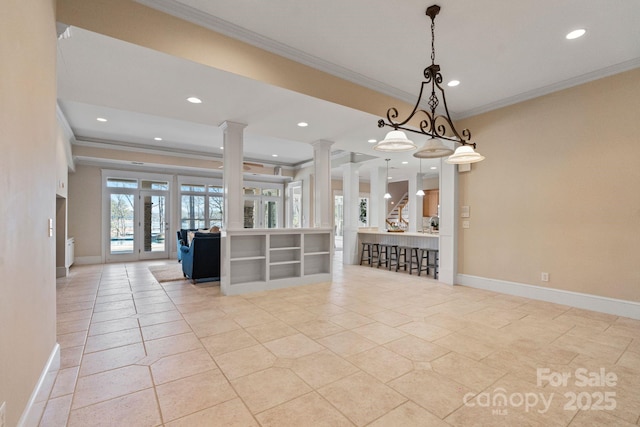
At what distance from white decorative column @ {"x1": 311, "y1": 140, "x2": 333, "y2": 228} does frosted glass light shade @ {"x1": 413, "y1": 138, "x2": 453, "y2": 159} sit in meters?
2.96

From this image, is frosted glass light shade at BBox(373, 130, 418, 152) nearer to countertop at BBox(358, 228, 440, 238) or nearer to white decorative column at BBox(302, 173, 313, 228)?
countertop at BBox(358, 228, 440, 238)

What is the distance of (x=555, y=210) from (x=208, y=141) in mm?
7226

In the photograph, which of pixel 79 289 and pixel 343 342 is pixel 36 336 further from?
pixel 79 289

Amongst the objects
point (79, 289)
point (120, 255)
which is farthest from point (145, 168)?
point (79, 289)

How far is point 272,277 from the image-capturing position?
17.7ft

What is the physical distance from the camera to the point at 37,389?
Answer: 1.86m

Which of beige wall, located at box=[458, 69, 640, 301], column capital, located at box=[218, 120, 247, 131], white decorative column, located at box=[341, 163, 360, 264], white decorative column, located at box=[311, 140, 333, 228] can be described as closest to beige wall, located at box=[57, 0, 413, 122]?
column capital, located at box=[218, 120, 247, 131]

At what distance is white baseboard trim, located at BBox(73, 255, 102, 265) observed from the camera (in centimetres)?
803

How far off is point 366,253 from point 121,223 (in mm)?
7201

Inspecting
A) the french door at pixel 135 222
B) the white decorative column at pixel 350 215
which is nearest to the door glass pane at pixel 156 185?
the french door at pixel 135 222

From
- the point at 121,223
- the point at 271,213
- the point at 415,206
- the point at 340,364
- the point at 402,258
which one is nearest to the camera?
the point at 340,364

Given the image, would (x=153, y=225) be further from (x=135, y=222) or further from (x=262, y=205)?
(x=262, y=205)

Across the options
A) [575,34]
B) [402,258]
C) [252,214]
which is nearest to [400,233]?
[402,258]

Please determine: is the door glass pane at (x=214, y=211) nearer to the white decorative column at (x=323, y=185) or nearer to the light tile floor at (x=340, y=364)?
the white decorative column at (x=323, y=185)
